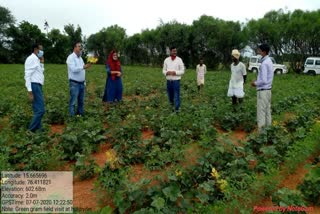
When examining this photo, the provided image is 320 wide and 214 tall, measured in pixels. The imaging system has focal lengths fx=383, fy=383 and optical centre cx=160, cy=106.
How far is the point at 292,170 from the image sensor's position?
5023 millimetres

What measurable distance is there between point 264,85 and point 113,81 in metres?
4.13

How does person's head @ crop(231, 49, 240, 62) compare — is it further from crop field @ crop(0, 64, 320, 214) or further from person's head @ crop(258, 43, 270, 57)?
A: person's head @ crop(258, 43, 270, 57)

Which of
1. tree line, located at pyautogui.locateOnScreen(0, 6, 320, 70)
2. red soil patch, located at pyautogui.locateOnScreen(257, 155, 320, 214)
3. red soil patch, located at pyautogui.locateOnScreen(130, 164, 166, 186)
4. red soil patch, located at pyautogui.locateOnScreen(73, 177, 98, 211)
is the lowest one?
red soil patch, located at pyautogui.locateOnScreen(73, 177, 98, 211)

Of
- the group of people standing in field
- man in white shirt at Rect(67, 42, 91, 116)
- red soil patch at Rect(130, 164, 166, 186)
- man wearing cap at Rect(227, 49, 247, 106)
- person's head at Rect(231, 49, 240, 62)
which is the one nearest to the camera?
red soil patch at Rect(130, 164, 166, 186)

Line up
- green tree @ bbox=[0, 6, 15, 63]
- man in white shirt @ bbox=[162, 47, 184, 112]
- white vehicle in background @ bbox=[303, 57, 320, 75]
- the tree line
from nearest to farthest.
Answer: man in white shirt @ bbox=[162, 47, 184, 112]
white vehicle in background @ bbox=[303, 57, 320, 75]
the tree line
green tree @ bbox=[0, 6, 15, 63]

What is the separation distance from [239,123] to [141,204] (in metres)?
4.44

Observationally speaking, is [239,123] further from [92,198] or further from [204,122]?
[92,198]

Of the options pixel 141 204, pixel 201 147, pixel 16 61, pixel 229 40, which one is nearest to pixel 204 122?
pixel 201 147

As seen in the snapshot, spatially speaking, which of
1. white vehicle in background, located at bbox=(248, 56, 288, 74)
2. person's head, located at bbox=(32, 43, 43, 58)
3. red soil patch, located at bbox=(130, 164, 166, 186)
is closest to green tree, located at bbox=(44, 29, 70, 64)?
white vehicle in background, located at bbox=(248, 56, 288, 74)

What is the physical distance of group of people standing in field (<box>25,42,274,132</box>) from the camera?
268 inches

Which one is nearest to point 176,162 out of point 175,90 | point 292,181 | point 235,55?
point 292,181

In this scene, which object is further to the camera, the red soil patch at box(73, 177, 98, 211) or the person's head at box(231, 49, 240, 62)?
the person's head at box(231, 49, 240, 62)
